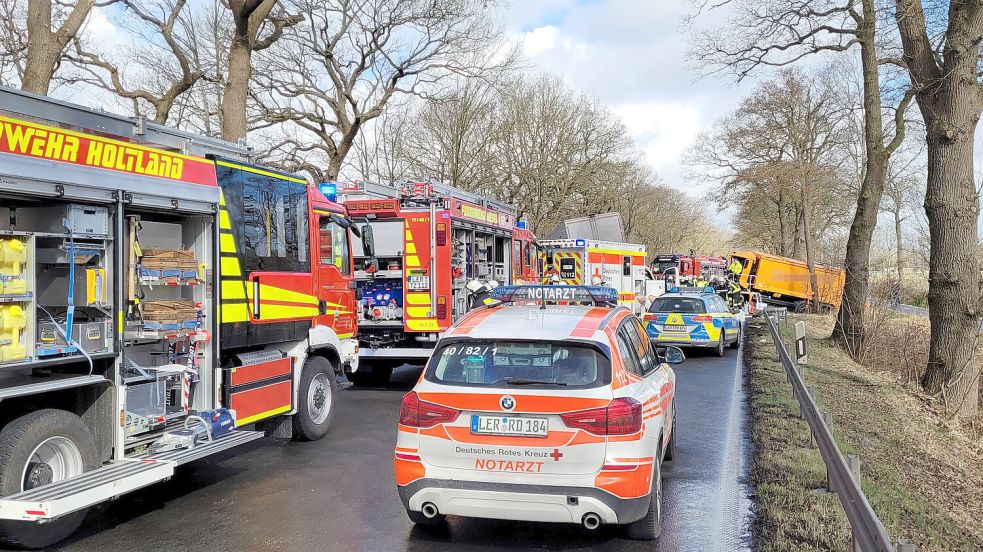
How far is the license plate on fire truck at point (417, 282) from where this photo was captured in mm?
12453

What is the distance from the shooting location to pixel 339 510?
6113 millimetres

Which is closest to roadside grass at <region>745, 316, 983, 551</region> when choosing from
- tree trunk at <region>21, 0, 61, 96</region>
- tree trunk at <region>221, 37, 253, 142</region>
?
tree trunk at <region>221, 37, 253, 142</region>

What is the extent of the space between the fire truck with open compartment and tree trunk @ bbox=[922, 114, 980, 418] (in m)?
9.75

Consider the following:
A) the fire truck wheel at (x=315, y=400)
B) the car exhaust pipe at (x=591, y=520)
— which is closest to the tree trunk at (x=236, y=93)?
the fire truck wheel at (x=315, y=400)

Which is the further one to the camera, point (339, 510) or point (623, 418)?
point (339, 510)

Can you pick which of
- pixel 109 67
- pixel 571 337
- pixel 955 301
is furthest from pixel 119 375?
pixel 109 67

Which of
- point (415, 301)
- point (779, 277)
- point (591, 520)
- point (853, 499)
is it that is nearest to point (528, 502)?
point (591, 520)

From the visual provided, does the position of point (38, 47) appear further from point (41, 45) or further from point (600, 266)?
point (600, 266)

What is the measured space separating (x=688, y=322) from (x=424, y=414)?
13.1 meters

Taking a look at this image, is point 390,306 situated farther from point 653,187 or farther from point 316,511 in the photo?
point 653,187

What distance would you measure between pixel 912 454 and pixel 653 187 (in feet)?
165

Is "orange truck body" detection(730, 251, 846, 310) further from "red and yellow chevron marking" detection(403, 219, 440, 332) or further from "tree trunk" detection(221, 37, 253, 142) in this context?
"red and yellow chevron marking" detection(403, 219, 440, 332)

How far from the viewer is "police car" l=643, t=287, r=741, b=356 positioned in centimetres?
1698

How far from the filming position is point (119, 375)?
18.6 feet
